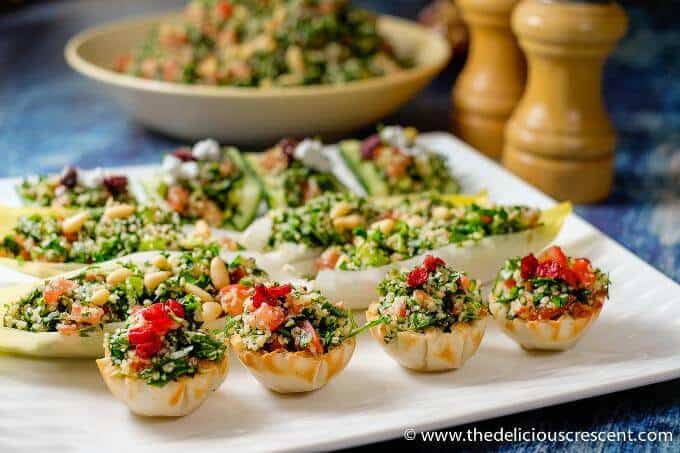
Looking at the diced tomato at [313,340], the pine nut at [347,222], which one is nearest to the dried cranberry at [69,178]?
the pine nut at [347,222]

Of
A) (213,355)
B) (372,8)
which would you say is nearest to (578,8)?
(213,355)

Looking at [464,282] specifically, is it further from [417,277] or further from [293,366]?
[293,366]

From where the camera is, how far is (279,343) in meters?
2.78

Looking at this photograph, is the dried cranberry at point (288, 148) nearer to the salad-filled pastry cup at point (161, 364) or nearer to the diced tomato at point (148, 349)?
the salad-filled pastry cup at point (161, 364)

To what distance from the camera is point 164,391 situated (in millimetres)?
2584

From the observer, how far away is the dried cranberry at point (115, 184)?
Answer: 4.12 m

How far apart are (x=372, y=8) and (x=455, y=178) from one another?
4.54 meters

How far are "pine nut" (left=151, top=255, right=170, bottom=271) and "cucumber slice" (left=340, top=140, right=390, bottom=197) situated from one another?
4.76ft

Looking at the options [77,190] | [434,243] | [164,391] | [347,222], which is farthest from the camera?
[77,190]

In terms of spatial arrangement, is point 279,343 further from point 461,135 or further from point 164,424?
point 461,135

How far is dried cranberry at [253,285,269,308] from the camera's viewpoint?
2838mm

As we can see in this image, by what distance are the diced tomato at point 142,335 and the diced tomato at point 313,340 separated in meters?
0.46

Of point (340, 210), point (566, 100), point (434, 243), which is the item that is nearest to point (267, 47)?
point (566, 100)

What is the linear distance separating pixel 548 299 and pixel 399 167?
159 cm
